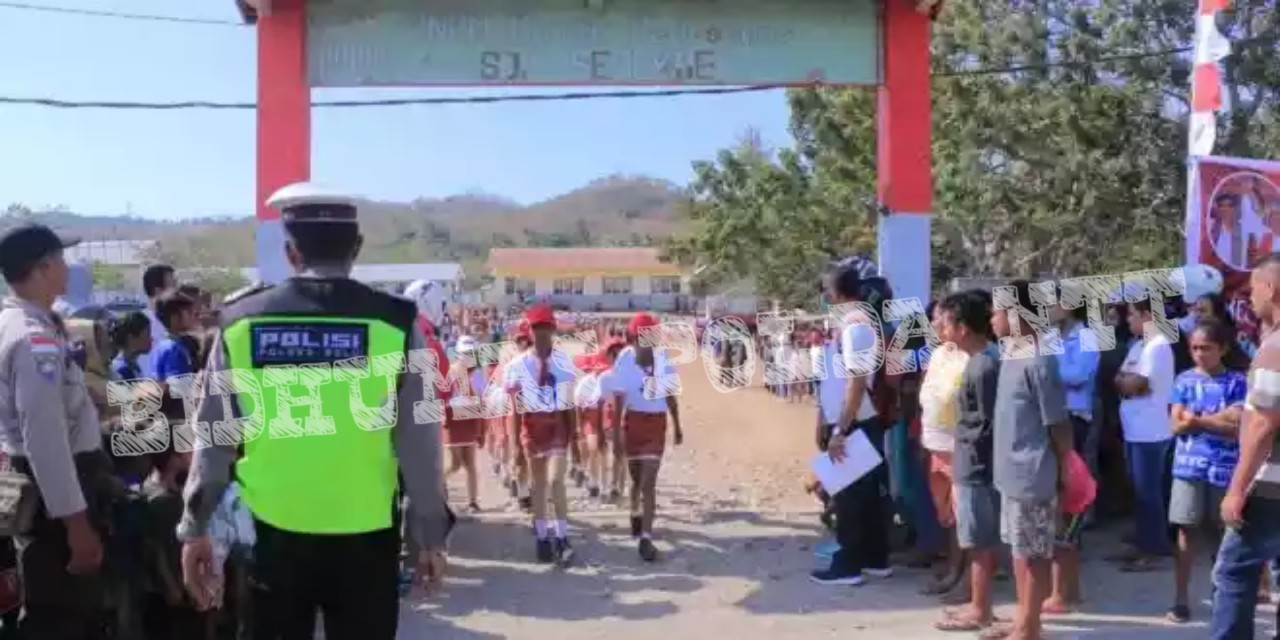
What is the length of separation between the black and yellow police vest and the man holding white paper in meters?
4.26

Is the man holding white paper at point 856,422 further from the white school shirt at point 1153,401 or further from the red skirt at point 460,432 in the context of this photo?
the red skirt at point 460,432

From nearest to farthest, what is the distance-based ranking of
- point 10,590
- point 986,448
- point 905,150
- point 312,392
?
point 312,392
point 10,590
point 986,448
point 905,150

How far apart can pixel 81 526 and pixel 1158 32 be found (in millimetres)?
16206

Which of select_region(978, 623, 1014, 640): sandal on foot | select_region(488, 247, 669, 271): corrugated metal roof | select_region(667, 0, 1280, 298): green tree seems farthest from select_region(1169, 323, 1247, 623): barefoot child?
select_region(488, 247, 669, 271): corrugated metal roof

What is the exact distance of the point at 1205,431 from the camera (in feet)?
19.9

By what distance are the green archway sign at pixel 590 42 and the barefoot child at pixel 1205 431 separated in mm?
3882

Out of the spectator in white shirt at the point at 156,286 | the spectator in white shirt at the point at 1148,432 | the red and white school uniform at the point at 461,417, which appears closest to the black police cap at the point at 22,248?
the spectator in white shirt at the point at 156,286

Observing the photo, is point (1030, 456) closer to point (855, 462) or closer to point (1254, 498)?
point (1254, 498)

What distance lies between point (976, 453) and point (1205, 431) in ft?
3.68

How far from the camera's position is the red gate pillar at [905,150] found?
30.0 ft

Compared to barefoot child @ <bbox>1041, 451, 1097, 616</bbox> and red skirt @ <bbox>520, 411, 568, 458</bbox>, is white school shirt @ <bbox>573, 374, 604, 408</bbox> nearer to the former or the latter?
red skirt @ <bbox>520, 411, 568, 458</bbox>

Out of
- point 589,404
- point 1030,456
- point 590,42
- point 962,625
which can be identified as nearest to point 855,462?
point 962,625

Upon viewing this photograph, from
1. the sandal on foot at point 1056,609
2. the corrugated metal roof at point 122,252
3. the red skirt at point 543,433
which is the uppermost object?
the corrugated metal roof at point 122,252

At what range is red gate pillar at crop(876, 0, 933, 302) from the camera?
9156 mm
